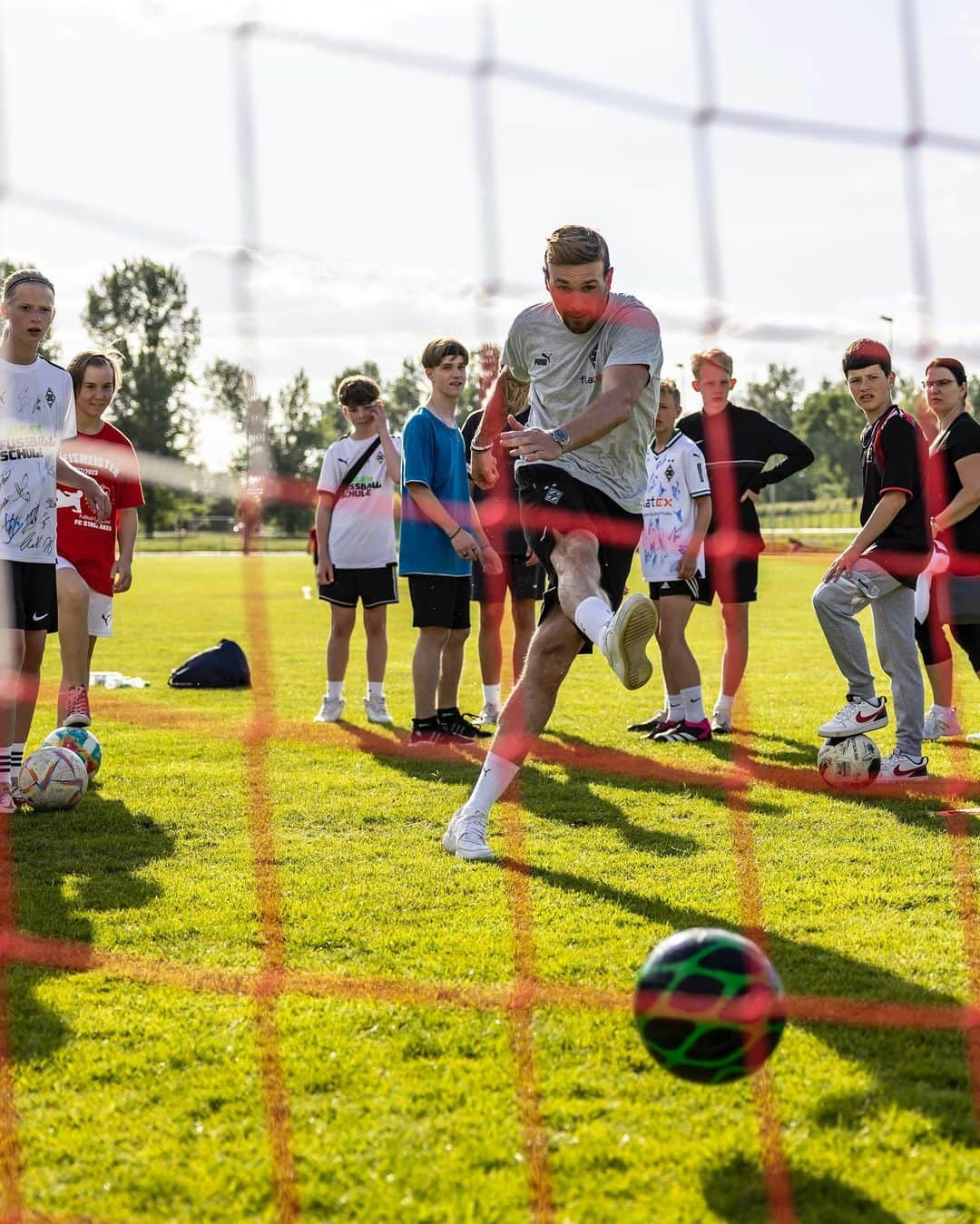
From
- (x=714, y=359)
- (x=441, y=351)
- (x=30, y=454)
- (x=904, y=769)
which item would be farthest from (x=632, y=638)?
(x=714, y=359)

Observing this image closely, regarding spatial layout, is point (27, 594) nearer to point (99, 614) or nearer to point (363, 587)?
point (99, 614)

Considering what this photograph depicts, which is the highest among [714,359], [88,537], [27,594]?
[714,359]

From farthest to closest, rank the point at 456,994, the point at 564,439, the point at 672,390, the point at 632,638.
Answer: the point at 672,390 < the point at 564,439 < the point at 632,638 < the point at 456,994

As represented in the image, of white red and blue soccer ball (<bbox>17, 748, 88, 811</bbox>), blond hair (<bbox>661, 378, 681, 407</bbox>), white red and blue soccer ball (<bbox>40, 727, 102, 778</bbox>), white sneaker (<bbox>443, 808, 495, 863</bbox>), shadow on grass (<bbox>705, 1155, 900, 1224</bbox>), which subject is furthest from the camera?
blond hair (<bbox>661, 378, 681, 407</bbox>)

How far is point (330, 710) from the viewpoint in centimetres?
754

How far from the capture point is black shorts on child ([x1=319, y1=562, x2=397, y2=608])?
7.52 meters

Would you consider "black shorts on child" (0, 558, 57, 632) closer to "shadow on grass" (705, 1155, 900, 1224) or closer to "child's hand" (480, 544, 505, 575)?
"child's hand" (480, 544, 505, 575)

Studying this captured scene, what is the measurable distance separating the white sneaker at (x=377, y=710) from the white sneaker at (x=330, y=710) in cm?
17

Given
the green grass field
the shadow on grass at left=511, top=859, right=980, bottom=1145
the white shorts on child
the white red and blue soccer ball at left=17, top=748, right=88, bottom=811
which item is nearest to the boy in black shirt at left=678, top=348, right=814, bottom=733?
the green grass field

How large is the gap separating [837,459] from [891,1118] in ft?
233

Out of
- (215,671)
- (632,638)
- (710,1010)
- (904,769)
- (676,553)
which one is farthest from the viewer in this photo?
(215,671)

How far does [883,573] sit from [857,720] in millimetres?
626

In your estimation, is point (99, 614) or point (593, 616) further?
point (99, 614)

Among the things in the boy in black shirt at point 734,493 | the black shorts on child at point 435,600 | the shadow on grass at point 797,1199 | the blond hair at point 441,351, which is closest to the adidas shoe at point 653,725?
the boy in black shirt at point 734,493
